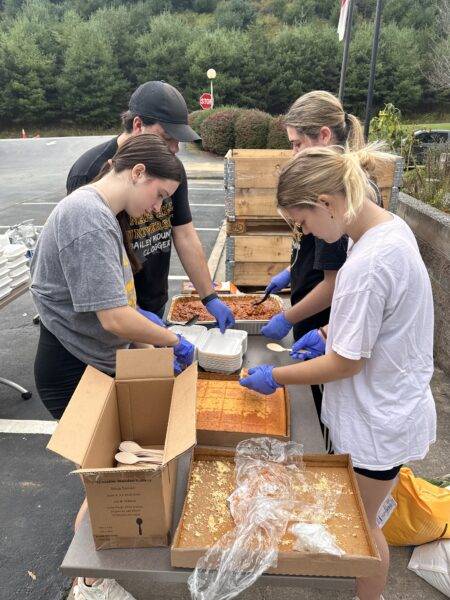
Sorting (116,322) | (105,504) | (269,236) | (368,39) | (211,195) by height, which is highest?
(368,39)

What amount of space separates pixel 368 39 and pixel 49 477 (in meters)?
42.6

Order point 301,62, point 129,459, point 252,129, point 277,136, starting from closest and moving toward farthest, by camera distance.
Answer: point 129,459 < point 277,136 < point 252,129 < point 301,62

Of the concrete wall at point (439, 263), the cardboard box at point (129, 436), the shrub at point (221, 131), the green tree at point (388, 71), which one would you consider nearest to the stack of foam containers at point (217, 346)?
the cardboard box at point (129, 436)

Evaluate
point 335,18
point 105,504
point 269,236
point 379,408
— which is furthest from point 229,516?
point 335,18

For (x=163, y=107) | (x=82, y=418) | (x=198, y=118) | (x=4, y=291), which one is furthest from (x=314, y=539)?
(x=198, y=118)

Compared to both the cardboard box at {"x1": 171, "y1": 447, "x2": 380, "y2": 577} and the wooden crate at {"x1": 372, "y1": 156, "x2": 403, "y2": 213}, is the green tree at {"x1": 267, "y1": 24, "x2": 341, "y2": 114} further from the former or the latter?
the cardboard box at {"x1": 171, "y1": 447, "x2": 380, "y2": 577}

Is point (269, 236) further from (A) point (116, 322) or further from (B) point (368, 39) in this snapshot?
(B) point (368, 39)

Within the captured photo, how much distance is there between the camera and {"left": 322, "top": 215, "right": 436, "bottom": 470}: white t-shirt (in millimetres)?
1262

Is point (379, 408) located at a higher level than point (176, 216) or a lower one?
lower

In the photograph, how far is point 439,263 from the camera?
12.5ft

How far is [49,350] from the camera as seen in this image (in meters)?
1.71

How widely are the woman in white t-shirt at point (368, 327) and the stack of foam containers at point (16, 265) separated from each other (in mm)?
2571

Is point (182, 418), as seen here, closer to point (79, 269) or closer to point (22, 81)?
point (79, 269)

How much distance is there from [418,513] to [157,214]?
1876mm
